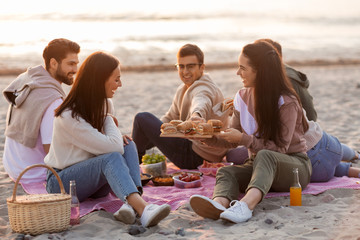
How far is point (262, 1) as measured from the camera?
42.1 metres

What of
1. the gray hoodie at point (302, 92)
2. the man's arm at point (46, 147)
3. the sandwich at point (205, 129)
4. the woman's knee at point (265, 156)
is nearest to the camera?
the woman's knee at point (265, 156)

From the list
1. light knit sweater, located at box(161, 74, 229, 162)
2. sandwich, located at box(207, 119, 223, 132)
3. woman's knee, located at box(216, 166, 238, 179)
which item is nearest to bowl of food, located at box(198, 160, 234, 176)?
light knit sweater, located at box(161, 74, 229, 162)

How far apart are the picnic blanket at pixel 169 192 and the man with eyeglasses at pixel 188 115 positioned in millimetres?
419

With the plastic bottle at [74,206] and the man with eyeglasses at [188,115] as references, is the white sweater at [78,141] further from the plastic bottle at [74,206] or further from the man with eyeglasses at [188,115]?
the man with eyeglasses at [188,115]

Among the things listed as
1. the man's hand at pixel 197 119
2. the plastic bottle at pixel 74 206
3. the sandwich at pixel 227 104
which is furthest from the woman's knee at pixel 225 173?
the plastic bottle at pixel 74 206

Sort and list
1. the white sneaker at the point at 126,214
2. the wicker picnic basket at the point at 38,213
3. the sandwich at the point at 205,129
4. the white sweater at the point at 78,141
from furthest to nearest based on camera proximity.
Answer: the sandwich at the point at 205,129 < the white sweater at the point at 78,141 < the white sneaker at the point at 126,214 < the wicker picnic basket at the point at 38,213

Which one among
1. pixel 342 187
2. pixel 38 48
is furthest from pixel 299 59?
pixel 342 187

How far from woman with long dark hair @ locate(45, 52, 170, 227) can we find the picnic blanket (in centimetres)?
18

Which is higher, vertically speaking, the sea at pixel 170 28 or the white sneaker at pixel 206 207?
the sea at pixel 170 28

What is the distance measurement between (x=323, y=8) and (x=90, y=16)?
20.6 m

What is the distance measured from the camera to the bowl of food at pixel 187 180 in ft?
16.6

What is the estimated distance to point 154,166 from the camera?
5.36 m

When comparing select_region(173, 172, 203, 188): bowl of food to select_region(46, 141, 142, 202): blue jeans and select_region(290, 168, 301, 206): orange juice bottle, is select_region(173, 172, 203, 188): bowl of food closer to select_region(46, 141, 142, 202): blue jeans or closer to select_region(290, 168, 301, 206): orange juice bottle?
select_region(46, 141, 142, 202): blue jeans

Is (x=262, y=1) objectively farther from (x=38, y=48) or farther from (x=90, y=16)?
(x=38, y=48)
